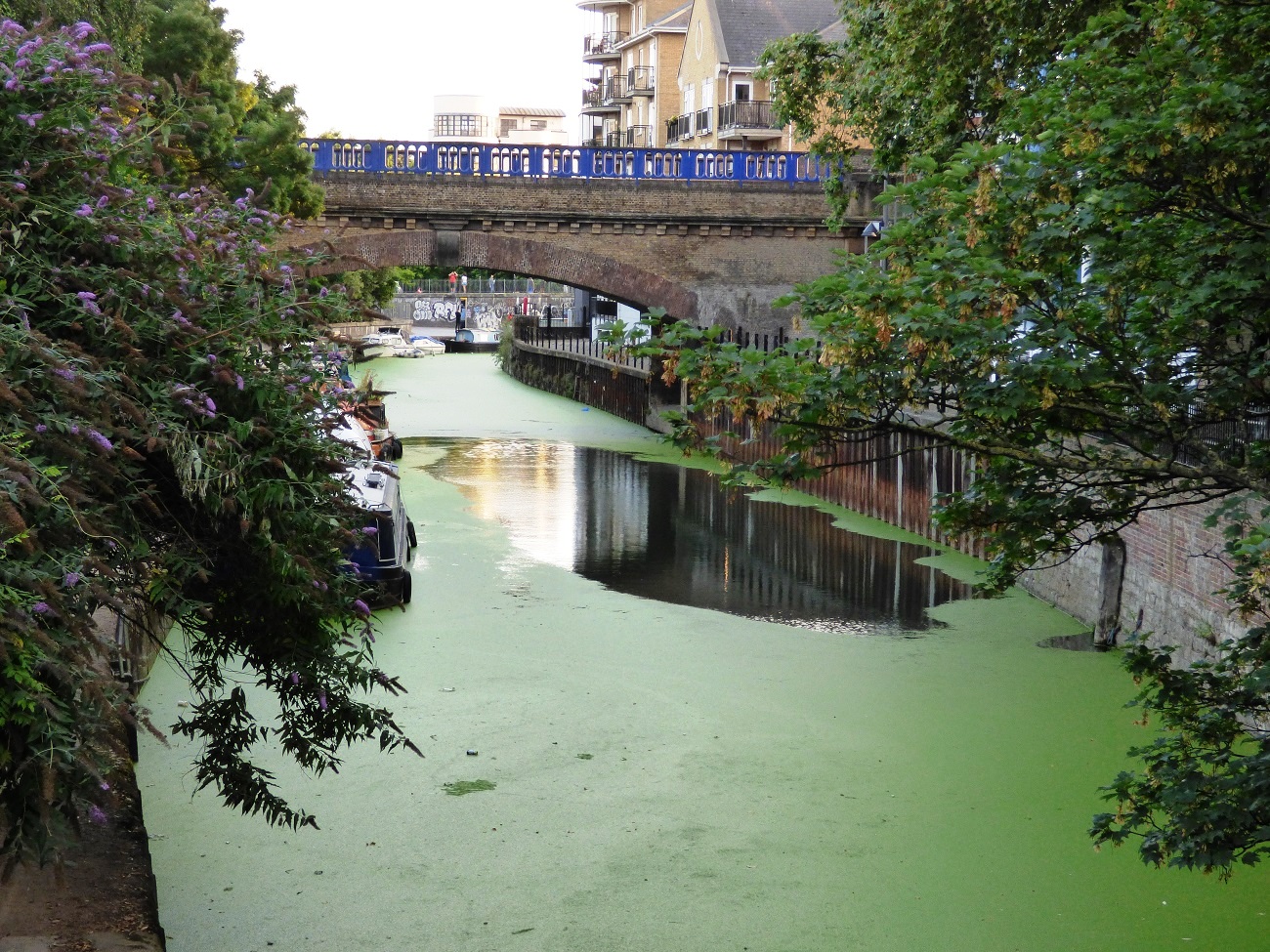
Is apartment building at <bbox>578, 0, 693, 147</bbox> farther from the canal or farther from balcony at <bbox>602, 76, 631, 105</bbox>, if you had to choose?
the canal

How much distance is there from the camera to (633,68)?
172ft

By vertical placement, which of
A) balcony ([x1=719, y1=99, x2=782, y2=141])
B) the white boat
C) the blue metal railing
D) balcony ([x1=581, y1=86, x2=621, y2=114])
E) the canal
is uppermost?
balcony ([x1=581, y1=86, x2=621, y2=114])

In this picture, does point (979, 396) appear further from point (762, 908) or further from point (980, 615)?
point (980, 615)

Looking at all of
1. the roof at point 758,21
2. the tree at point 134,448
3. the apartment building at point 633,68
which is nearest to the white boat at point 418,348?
the apartment building at point 633,68

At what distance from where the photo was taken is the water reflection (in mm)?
12672

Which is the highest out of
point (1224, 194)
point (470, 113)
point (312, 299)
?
point (470, 113)

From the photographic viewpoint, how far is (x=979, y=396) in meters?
4.66

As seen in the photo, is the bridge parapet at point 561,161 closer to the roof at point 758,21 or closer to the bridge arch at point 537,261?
the bridge arch at point 537,261

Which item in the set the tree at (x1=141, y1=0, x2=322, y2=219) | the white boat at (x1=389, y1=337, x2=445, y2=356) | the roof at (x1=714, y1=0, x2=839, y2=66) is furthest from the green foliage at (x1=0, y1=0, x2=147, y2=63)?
the white boat at (x1=389, y1=337, x2=445, y2=356)

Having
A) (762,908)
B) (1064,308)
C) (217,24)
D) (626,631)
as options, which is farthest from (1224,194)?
(217,24)

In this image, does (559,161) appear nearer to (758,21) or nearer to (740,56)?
(740,56)

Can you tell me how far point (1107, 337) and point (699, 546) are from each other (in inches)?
422

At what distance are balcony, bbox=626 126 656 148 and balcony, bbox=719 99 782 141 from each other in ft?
27.4

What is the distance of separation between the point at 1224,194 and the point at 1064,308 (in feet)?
2.05
